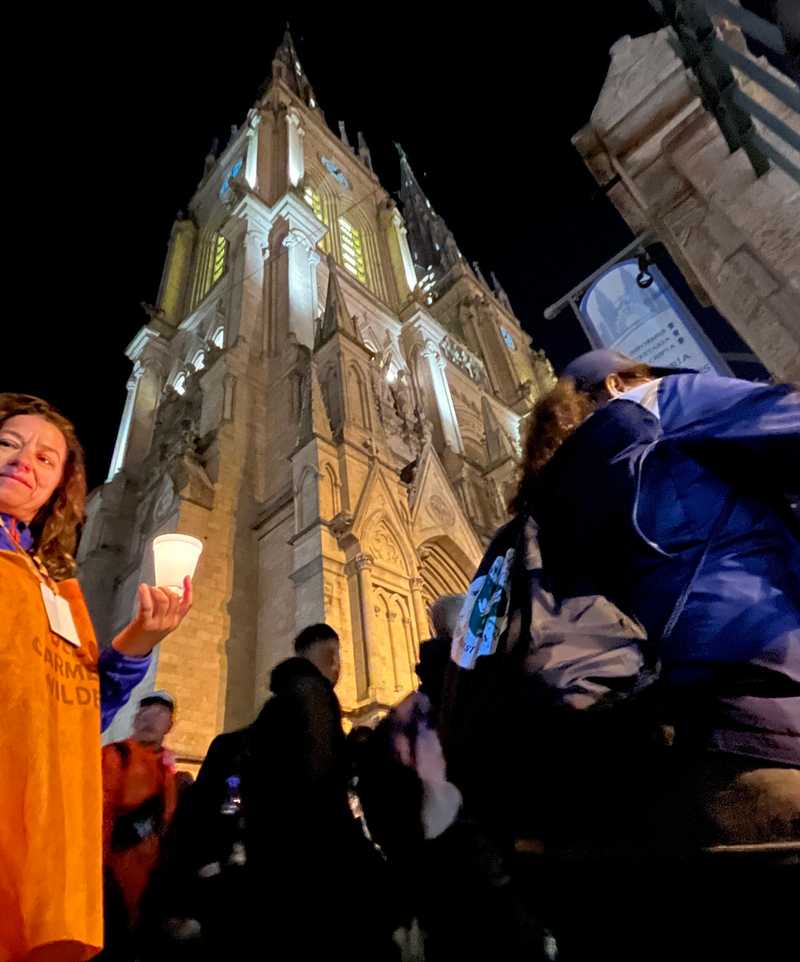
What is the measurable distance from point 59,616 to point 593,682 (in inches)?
56.6

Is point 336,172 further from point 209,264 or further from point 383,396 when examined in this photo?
point 383,396

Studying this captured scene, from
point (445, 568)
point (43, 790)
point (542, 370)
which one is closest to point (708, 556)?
point (43, 790)

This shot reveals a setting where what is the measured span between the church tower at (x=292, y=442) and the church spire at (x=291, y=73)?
9.44 ft

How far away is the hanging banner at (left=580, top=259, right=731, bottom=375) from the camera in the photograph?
4.52 metres

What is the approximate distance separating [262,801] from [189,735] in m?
6.76

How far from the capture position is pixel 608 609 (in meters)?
1.08

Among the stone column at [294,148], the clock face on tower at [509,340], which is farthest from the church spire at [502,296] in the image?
the stone column at [294,148]

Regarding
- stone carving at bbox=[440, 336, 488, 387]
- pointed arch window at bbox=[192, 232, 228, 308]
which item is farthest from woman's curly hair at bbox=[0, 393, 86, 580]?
stone carving at bbox=[440, 336, 488, 387]

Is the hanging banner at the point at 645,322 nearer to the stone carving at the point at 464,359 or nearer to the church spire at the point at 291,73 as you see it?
the stone carving at the point at 464,359

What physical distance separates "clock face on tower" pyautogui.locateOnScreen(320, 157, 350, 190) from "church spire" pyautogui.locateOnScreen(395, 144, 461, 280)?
244 inches

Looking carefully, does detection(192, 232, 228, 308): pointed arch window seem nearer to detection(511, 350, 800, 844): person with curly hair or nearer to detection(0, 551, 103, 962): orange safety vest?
detection(0, 551, 103, 962): orange safety vest

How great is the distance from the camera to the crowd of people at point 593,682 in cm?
92

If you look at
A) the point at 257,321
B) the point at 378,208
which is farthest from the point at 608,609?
the point at 378,208

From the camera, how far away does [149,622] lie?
1745 millimetres
